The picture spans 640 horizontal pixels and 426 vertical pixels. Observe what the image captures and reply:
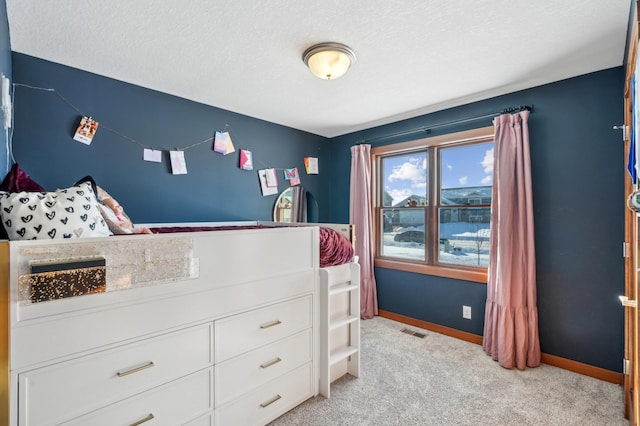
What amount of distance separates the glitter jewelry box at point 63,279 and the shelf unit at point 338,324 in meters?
1.30

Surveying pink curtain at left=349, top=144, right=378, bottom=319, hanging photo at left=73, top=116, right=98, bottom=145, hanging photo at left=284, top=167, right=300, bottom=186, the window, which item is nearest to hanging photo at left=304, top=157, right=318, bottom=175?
hanging photo at left=284, top=167, right=300, bottom=186

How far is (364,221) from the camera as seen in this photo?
12.0 feet

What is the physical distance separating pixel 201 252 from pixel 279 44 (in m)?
1.41

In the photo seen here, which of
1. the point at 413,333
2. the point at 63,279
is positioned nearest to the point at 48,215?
the point at 63,279

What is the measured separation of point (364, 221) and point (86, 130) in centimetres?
282

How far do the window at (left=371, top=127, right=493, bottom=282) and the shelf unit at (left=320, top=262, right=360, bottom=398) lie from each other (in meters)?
1.28

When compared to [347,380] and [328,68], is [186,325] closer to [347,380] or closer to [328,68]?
[347,380]

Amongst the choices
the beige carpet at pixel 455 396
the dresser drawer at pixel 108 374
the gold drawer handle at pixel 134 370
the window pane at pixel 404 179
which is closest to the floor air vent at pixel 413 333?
the beige carpet at pixel 455 396

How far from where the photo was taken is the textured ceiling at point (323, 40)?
1.60m

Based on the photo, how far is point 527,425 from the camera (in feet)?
5.71

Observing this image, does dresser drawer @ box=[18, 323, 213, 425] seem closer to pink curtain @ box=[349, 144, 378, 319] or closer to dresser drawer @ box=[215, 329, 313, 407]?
dresser drawer @ box=[215, 329, 313, 407]

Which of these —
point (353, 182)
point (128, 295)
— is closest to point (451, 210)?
point (353, 182)

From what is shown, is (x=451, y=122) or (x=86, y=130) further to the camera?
(x=451, y=122)

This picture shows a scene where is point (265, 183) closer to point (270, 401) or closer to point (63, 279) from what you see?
point (270, 401)
